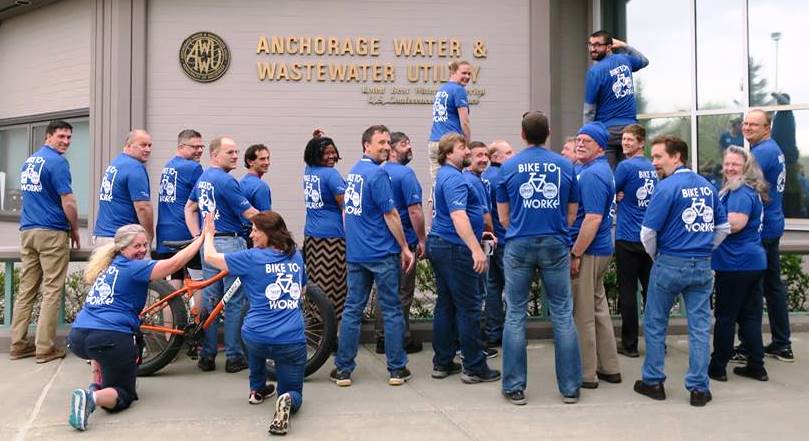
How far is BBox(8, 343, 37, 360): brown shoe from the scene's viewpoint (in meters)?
6.98

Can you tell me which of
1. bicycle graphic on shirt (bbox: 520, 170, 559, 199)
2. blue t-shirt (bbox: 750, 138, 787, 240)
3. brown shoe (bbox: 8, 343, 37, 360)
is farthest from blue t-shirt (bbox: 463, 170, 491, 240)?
brown shoe (bbox: 8, 343, 37, 360)

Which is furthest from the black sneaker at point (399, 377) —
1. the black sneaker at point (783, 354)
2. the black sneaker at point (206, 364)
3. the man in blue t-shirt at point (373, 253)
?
the black sneaker at point (783, 354)

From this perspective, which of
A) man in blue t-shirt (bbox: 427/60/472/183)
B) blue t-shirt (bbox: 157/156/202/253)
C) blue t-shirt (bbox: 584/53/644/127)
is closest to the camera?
blue t-shirt (bbox: 157/156/202/253)

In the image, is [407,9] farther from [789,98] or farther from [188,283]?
[188,283]

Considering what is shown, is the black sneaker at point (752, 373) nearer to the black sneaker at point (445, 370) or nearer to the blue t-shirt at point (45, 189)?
the black sneaker at point (445, 370)

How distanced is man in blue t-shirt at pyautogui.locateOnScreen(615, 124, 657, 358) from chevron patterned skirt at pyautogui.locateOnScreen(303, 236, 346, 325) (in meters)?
2.36

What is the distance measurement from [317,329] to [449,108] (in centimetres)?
282

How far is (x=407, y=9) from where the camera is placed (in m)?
11.1

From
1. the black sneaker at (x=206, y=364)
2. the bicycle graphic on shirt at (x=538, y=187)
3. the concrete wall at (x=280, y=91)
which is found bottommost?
the black sneaker at (x=206, y=364)

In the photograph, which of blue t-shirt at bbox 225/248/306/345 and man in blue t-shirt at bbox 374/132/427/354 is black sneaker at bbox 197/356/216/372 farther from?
blue t-shirt at bbox 225/248/306/345

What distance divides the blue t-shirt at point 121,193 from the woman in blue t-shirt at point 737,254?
14.8ft

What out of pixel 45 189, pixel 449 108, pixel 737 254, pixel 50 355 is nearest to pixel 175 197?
pixel 45 189

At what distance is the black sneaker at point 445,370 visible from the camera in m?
6.32

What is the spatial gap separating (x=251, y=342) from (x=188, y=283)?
4.26ft
